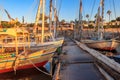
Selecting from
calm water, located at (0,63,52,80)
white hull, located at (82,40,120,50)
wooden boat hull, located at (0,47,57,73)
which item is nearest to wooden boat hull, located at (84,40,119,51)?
white hull, located at (82,40,120,50)

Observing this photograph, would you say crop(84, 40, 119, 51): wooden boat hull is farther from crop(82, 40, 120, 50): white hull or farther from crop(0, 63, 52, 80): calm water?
crop(0, 63, 52, 80): calm water

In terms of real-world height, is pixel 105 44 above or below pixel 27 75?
above

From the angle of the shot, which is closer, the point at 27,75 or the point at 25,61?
the point at 27,75

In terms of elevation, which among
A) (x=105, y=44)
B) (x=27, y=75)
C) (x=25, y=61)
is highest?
(x=105, y=44)

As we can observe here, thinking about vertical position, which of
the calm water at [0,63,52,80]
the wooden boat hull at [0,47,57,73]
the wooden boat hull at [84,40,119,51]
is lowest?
the calm water at [0,63,52,80]

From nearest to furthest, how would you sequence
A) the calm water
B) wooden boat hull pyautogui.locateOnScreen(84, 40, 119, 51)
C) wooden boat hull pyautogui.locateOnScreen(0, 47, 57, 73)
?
the calm water
wooden boat hull pyautogui.locateOnScreen(0, 47, 57, 73)
wooden boat hull pyautogui.locateOnScreen(84, 40, 119, 51)

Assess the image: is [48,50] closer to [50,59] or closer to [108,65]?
[50,59]

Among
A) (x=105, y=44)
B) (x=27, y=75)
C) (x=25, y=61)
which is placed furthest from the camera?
(x=105, y=44)

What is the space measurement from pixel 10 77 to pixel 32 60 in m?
2.57

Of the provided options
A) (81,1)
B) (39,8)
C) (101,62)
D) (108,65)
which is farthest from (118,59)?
(81,1)

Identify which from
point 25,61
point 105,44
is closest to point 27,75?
point 25,61

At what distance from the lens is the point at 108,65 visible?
13.7 meters

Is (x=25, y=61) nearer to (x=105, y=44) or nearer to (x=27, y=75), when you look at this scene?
(x=27, y=75)

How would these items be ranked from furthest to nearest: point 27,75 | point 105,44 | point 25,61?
point 105,44
point 25,61
point 27,75
